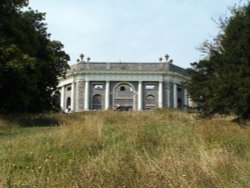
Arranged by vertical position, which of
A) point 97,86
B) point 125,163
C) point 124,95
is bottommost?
point 125,163

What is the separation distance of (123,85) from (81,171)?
10614 centimetres

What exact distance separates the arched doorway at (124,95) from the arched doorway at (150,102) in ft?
11.0

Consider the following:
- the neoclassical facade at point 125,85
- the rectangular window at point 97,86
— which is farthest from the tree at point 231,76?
the rectangular window at point 97,86

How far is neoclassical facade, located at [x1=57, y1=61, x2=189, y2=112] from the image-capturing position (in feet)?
360

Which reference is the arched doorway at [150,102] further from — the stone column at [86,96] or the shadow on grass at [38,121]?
the shadow on grass at [38,121]

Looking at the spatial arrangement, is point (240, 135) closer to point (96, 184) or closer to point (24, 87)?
point (96, 184)

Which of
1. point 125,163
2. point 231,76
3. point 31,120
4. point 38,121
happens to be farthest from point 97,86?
point 125,163

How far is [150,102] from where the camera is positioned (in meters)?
111

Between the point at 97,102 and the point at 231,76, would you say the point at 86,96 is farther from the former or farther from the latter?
the point at 231,76

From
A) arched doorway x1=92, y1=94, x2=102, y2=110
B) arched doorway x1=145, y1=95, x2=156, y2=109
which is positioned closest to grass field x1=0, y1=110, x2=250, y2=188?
arched doorway x1=145, y1=95, x2=156, y2=109

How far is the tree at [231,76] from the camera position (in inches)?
914

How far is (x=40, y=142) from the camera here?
11.4m

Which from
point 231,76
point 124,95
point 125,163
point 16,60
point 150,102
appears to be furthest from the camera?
point 124,95

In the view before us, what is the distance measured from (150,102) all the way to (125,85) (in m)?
6.61
